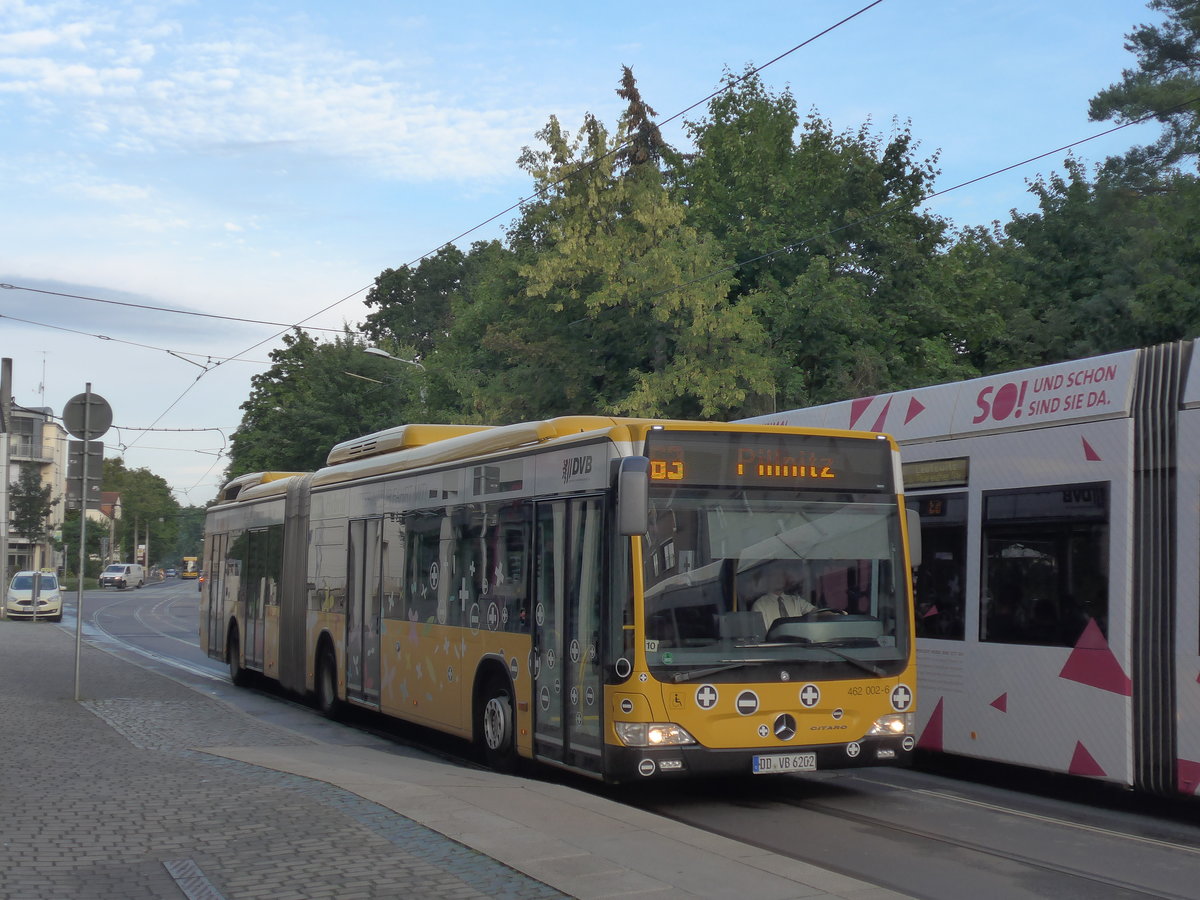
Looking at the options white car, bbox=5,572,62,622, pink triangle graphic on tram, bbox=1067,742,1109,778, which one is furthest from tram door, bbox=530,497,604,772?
white car, bbox=5,572,62,622

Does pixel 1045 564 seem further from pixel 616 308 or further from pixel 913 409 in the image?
pixel 616 308

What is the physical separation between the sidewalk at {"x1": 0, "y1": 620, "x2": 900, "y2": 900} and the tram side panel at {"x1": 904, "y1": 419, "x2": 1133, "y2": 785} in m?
3.29

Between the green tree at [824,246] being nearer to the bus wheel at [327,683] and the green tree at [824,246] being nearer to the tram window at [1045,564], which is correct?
the bus wheel at [327,683]

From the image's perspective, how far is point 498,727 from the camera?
36.5 ft

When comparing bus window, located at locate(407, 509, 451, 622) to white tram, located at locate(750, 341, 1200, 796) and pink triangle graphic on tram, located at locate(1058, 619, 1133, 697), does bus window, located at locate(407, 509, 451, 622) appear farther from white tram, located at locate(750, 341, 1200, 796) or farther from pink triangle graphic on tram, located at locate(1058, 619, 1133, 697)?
pink triangle graphic on tram, located at locate(1058, 619, 1133, 697)

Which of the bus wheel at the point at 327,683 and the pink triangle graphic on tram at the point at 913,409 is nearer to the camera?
the pink triangle graphic on tram at the point at 913,409

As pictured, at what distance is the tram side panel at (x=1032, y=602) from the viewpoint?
31.0 feet

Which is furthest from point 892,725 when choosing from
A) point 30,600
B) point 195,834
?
point 30,600

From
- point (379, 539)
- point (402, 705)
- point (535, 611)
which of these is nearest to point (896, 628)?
point (535, 611)

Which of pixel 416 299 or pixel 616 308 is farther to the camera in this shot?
pixel 416 299

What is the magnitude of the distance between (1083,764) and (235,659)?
14.8m

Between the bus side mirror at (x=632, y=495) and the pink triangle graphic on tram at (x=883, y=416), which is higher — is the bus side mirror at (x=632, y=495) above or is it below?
below

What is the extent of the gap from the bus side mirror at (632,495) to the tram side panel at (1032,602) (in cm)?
325

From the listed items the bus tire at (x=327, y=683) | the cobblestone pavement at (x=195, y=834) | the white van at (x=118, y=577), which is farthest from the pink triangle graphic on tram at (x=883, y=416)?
the white van at (x=118, y=577)
